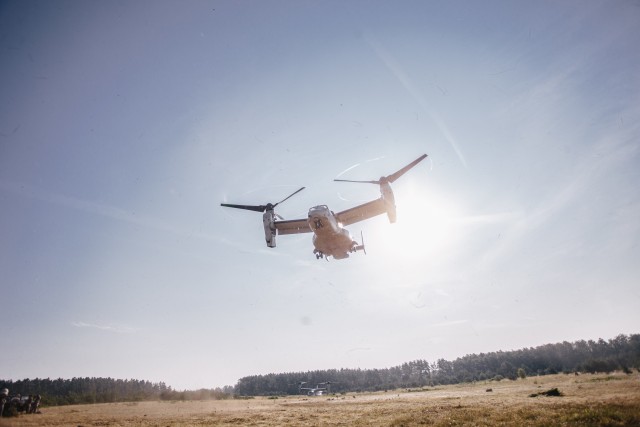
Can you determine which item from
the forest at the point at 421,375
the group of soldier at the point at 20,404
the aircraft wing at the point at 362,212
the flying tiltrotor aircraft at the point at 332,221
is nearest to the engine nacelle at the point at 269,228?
the flying tiltrotor aircraft at the point at 332,221

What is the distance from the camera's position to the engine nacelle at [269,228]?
25859 millimetres

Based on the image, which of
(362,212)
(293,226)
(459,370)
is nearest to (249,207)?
(293,226)

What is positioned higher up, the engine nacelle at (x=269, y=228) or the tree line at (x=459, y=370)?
the engine nacelle at (x=269, y=228)

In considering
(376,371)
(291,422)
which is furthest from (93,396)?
(376,371)

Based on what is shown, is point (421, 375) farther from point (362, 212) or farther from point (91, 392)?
point (362, 212)

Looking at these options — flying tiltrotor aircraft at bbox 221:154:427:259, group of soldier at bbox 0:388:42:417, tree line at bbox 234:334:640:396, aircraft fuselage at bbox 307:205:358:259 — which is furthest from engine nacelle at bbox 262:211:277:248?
tree line at bbox 234:334:640:396

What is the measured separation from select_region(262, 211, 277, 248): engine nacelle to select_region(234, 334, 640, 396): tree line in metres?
99.9

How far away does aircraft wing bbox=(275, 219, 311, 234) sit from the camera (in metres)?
27.3

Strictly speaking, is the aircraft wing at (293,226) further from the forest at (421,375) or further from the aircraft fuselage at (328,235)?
the forest at (421,375)

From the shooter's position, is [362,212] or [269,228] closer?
[269,228]

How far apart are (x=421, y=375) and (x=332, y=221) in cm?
17606

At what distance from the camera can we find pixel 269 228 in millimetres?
26234

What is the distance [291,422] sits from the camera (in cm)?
2150

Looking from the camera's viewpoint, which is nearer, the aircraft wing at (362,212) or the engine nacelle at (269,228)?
the engine nacelle at (269,228)
